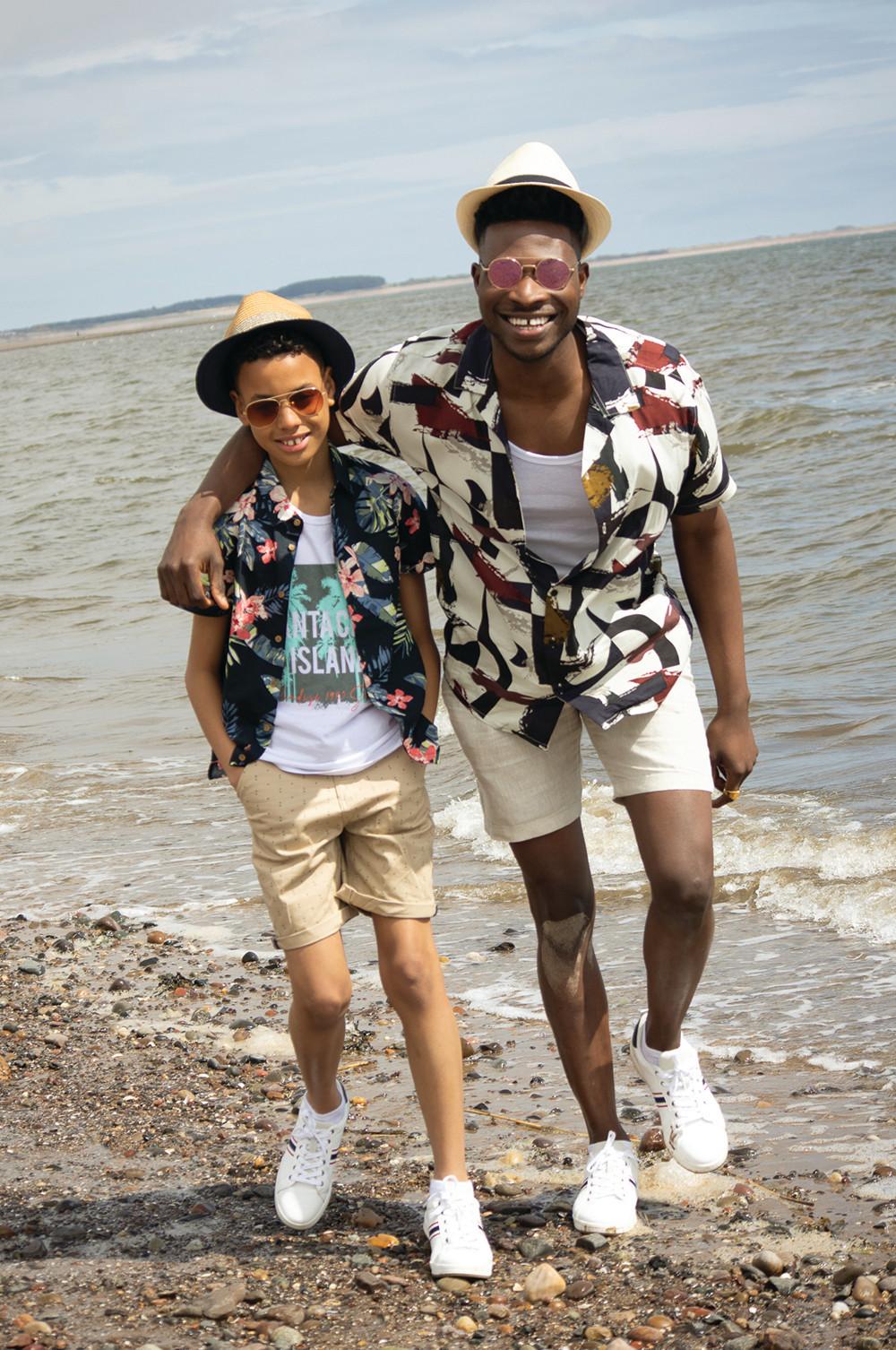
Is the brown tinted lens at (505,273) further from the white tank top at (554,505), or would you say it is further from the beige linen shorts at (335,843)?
the beige linen shorts at (335,843)

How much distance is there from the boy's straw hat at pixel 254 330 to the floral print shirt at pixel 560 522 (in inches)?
2.9

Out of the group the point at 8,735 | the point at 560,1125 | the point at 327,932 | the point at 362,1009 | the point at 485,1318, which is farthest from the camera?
the point at 8,735

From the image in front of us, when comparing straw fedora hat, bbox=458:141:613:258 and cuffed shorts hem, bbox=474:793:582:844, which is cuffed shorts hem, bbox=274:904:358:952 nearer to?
cuffed shorts hem, bbox=474:793:582:844

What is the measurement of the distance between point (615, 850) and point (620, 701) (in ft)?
11.4

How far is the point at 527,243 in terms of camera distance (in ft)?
10.8

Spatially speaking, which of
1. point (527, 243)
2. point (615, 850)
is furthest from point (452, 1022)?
point (615, 850)

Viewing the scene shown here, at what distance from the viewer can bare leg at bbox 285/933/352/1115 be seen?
337cm

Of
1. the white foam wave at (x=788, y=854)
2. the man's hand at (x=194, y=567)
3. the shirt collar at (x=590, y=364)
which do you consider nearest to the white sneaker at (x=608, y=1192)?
the man's hand at (x=194, y=567)

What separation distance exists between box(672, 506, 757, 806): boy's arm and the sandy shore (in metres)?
1.06

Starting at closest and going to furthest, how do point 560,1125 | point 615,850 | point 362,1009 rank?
point 560,1125
point 362,1009
point 615,850

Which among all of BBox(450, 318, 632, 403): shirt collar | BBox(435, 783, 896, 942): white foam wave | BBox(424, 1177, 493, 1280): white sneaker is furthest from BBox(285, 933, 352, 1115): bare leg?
BBox(435, 783, 896, 942): white foam wave

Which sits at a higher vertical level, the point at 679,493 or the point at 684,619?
the point at 679,493

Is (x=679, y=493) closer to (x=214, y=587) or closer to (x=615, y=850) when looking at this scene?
(x=214, y=587)

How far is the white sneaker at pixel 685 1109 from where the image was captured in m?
3.52
